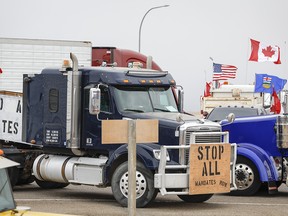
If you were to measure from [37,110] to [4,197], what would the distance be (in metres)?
9.94

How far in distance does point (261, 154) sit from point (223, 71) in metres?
30.5

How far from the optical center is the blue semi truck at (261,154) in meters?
20.5

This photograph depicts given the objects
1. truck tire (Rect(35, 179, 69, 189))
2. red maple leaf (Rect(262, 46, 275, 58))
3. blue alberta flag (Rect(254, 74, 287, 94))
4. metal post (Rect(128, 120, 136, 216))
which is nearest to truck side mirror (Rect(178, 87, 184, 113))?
truck tire (Rect(35, 179, 69, 189))

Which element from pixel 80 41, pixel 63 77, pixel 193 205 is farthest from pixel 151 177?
pixel 80 41

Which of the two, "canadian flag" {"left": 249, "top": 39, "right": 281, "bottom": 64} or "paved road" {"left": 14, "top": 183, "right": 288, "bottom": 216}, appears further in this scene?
"canadian flag" {"left": 249, "top": 39, "right": 281, "bottom": 64}

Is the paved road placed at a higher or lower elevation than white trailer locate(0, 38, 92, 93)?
lower

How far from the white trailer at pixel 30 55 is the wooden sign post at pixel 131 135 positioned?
41.8 ft

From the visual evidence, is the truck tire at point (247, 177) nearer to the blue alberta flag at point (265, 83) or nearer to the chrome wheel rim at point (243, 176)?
the chrome wheel rim at point (243, 176)

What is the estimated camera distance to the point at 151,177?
Result: 1802cm

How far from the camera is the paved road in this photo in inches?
695

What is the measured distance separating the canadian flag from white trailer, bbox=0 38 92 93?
79.8 ft

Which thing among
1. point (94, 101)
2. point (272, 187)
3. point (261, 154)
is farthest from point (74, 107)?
point (272, 187)

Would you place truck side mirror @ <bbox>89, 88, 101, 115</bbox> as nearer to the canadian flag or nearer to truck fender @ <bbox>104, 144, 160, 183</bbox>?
truck fender @ <bbox>104, 144, 160, 183</bbox>

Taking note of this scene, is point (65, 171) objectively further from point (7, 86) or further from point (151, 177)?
→ point (7, 86)
